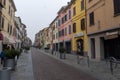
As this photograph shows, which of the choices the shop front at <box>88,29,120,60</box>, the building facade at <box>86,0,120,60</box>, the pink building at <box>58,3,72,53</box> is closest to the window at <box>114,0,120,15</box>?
the building facade at <box>86,0,120,60</box>

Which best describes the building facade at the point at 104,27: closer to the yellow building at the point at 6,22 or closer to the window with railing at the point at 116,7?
the window with railing at the point at 116,7

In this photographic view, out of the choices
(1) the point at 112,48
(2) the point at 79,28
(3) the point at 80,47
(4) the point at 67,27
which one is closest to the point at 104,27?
(1) the point at 112,48

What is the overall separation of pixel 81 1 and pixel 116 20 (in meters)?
13.0

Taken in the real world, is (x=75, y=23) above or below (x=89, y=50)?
above

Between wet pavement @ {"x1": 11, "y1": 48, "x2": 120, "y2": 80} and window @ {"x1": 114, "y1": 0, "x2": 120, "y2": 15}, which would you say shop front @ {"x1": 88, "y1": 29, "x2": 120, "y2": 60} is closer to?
window @ {"x1": 114, "y1": 0, "x2": 120, "y2": 15}

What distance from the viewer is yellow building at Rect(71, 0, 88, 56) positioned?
3033cm

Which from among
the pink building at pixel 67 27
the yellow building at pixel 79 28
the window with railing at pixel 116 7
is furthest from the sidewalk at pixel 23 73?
the pink building at pixel 67 27

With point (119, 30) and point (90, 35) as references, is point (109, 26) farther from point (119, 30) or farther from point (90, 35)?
point (90, 35)

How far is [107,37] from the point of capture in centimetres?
2080

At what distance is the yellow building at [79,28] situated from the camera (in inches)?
1194

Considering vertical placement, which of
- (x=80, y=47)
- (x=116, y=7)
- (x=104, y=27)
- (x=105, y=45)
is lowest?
(x=80, y=47)

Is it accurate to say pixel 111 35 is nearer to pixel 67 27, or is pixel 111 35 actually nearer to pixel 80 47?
pixel 80 47

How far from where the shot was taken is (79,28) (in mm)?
33000

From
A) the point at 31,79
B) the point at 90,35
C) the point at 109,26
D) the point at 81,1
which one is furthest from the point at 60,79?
the point at 81,1
